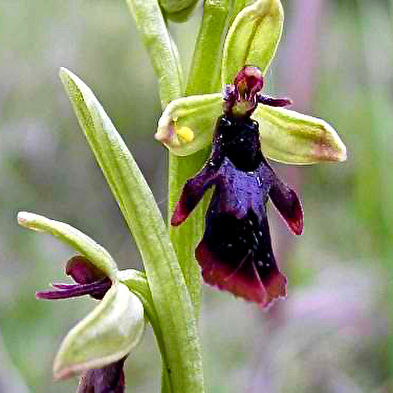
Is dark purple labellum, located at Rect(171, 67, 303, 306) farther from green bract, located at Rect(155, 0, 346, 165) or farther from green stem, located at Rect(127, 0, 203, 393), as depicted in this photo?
green stem, located at Rect(127, 0, 203, 393)

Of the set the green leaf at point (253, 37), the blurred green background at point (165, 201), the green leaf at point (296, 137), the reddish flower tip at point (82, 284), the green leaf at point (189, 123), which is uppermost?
the green leaf at point (253, 37)

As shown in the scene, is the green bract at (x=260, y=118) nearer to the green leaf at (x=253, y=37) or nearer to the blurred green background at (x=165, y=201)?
the green leaf at (x=253, y=37)

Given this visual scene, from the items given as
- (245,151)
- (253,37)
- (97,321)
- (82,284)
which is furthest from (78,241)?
(253,37)

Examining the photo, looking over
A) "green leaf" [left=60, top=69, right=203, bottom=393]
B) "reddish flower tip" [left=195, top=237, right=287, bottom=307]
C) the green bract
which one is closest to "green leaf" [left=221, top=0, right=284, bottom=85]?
the green bract

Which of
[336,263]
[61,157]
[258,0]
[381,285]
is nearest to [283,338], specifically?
[381,285]

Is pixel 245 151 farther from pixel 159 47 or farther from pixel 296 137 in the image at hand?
pixel 159 47

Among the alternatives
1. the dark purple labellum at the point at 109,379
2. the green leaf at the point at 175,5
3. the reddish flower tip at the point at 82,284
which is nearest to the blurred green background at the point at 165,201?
the green leaf at the point at 175,5

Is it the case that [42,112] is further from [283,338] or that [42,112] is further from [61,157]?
[283,338]
